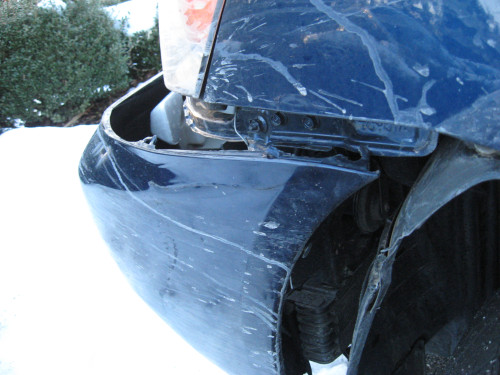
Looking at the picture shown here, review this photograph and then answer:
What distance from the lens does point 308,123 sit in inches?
49.0

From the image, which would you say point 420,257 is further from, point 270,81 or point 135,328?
point 135,328

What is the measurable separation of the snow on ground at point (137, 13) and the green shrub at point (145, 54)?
0.12m

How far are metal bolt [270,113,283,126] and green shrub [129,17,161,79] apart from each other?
15.6ft

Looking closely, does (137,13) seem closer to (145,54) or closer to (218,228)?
(145,54)

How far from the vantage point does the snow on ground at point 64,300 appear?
248 cm

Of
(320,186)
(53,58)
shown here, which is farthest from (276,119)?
(53,58)

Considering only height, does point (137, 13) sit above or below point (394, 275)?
below

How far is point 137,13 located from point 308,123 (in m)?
5.53

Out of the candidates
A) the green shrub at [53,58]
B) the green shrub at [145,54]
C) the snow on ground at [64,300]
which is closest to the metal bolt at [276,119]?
the snow on ground at [64,300]

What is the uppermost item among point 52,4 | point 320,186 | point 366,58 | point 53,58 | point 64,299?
point 366,58

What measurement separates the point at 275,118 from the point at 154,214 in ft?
1.37

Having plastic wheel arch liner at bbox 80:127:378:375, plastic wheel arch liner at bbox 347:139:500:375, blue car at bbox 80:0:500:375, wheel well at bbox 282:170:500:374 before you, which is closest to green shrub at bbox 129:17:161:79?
blue car at bbox 80:0:500:375

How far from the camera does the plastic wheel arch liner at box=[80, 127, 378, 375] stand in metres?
1.22

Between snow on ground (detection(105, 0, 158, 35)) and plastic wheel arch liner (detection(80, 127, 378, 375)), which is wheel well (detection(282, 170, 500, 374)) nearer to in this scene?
plastic wheel arch liner (detection(80, 127, 378, 375))
